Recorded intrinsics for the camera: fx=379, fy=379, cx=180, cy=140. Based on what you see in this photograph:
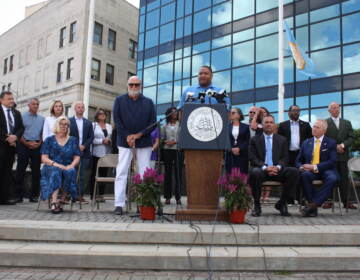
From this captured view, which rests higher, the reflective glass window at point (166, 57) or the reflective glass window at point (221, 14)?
the reflective glass window at point (221, 14)

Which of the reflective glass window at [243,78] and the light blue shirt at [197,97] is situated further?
the reflective glass window at [243,78]

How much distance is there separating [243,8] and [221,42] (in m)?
2.58

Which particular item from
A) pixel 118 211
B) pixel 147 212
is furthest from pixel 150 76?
pixel 147 212

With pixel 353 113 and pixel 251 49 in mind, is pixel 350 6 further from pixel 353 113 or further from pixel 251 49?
pixel 251 49

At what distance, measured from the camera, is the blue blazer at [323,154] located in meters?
6.35

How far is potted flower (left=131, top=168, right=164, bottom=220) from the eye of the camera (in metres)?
5.18

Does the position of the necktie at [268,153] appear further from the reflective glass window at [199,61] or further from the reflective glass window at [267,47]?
the reflective glass window at [199,61]

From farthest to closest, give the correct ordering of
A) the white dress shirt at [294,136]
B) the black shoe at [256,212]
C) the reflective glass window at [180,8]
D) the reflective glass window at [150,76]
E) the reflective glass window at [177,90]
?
the reflective glass window at [150,76]
the reflective glass window at [180,8]
the reflective glass window at [177,90]
the white dress shirt at [294,136]
the black shoe at [256,212]

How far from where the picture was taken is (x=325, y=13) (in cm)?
2138

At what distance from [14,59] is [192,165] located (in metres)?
38.9

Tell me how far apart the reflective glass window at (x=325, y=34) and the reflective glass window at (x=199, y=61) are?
739 cm

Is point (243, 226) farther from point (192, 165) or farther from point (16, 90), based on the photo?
point (16, 90)

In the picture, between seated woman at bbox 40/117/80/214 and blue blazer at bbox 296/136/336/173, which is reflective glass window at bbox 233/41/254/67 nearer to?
blue blazer at bbox 296/136/336/173

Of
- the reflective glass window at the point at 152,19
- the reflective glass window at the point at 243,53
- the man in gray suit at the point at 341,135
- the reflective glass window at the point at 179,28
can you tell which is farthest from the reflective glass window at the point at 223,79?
the man in gray suit at the point at 341,135
